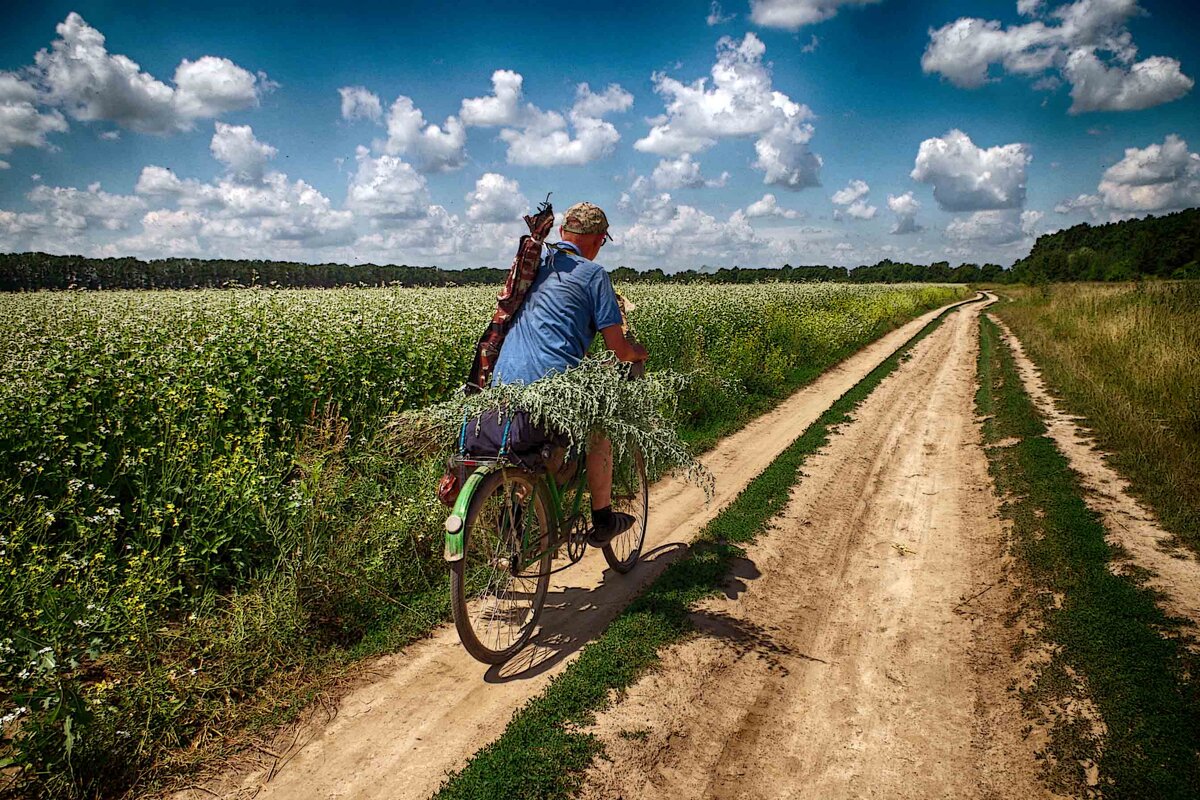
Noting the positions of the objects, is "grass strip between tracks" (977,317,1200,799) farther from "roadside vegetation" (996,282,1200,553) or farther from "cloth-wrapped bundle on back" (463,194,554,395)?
"cloth-wrapped bundle on back" (463,194,554,395)

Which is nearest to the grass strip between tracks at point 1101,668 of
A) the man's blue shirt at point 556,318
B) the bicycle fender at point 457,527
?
the bicycle fender at point 457,527

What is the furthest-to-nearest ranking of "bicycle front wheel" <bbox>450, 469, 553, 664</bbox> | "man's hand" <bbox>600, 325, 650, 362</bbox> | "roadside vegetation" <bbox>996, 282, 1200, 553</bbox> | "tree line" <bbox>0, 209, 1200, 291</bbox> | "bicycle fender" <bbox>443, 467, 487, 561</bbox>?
"tree line" <bbox>0, 209, 1200, 291</bbox>
"roadside vegetation" <bbox>996, 282, 1200, 553</bbox>
"man's hand" <bbox>600, 325, 650, 362</bbox>
"bicycle front wheel" <bbox>450, 469, 553, 664</bbox>
"bicycle fender" <bbox>443, 467, 487, 561</bbox>

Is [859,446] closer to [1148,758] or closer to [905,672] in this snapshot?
[905,672]

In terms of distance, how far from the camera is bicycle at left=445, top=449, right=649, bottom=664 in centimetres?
358

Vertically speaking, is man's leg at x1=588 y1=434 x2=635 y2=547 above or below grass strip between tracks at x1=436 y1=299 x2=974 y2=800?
above

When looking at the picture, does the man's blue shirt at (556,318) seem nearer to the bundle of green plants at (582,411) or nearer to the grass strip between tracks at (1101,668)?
the bundle of green plants at (582,411)

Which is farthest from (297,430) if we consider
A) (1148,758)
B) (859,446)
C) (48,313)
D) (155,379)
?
(859,446)

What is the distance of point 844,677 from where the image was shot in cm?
403

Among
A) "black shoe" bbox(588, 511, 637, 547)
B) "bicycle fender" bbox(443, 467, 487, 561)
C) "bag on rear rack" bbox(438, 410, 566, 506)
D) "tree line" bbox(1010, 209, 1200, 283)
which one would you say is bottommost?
"black shoe" bbox(588, 511, 637, 547)

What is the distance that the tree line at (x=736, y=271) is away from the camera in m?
14.5

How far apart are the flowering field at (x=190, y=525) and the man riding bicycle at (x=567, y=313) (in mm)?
1959

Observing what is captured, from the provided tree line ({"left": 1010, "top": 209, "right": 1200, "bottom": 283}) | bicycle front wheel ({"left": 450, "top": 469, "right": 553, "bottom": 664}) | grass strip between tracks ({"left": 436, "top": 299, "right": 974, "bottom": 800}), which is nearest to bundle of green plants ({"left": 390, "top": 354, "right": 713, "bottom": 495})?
bicycle front wheel ({"left": 450, "top": 469, "right": 553, "bottom": 664})

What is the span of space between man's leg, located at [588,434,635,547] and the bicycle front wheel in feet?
1.61

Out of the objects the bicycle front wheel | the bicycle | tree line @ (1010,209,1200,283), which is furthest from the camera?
tree line @ (1010,209,1200,283)
